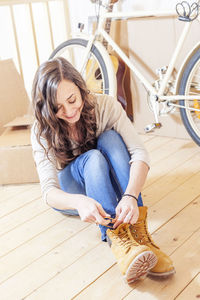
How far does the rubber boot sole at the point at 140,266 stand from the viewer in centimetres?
109

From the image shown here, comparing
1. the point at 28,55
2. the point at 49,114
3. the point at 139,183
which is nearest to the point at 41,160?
the point at 49,114

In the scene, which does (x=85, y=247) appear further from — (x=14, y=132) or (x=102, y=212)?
(x=14, y=132)

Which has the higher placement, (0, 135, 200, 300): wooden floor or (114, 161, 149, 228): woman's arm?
(114, 161, 149, 228): woman's arm

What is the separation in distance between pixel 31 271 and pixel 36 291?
4.5 inches

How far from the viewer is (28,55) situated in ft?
9.80

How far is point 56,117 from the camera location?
1295mm

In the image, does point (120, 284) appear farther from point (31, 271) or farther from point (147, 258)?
point (31, 271)

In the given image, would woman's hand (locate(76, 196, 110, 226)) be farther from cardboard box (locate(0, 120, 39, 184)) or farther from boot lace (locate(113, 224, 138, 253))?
cardboard box (locate(0, 120, 39, 184))

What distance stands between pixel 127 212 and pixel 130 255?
5.8 inches

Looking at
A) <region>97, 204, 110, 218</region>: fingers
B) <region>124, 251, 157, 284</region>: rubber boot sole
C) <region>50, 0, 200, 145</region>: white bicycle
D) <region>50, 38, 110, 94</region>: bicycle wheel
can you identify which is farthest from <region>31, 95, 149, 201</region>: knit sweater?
<region>50, 38, 110, 94</region>: bicycle wheel

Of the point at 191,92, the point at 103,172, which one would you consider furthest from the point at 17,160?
the point at 191,92

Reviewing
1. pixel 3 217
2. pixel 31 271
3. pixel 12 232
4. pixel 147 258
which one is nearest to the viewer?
pixel 147 258

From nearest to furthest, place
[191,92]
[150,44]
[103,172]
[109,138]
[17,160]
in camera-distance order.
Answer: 1. [103,172]
2. [109,138]
3. [17,160]
4. [191,92]
5. [150,44]

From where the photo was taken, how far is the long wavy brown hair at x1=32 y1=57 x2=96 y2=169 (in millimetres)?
1252
